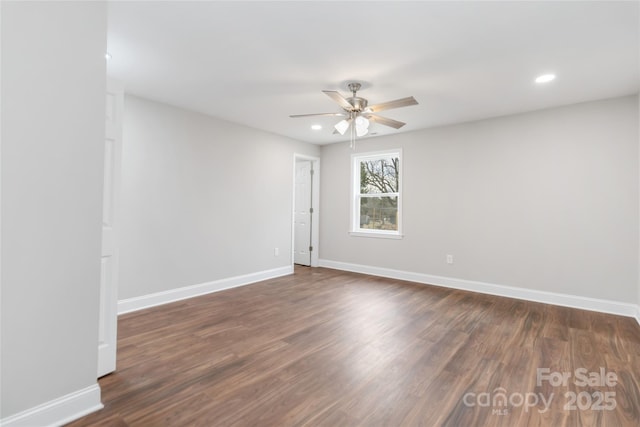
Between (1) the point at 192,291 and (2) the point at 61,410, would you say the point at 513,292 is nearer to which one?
(1) the point at 192,291

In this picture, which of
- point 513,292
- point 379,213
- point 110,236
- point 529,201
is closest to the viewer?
point 110,236

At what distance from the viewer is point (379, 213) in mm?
5566

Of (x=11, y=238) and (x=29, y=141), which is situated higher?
(x=29, y=141)

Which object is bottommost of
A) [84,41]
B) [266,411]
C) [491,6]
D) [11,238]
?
[266,411]

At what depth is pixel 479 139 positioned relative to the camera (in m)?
4.44

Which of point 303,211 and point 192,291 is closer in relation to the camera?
point 192,291

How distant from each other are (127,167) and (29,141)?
2.13 m

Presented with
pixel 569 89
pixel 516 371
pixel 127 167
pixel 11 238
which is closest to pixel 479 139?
pixel 569 89

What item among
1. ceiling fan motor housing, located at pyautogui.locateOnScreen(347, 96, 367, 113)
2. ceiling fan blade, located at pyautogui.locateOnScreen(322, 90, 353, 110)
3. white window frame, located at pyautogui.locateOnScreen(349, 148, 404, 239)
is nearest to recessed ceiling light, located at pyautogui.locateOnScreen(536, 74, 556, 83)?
ceiling fan motor housing, located at pyautogui.locateOnScreen(347, 96, 367, 113)

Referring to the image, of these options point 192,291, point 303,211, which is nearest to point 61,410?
point 192,291

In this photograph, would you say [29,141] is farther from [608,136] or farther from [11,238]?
[608,136]

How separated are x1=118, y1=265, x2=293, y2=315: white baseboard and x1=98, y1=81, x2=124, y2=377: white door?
4.76 feet

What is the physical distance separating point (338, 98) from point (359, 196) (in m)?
3.14

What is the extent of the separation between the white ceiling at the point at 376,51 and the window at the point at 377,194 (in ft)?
5.65
